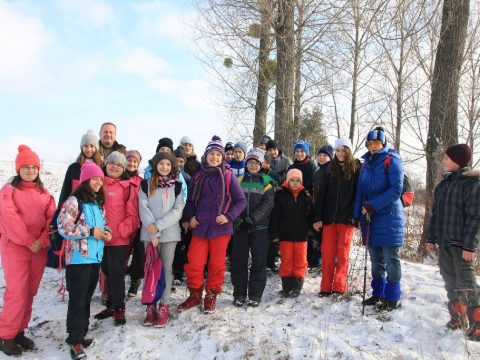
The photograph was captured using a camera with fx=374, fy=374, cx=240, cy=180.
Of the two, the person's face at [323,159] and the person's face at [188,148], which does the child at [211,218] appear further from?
the person's face at [323,159]

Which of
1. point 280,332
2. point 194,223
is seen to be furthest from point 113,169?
point 280,332

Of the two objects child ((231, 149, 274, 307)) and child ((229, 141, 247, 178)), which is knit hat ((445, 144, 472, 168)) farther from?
child ((229, 141, 247, 178))

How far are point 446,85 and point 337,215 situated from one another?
198 inches

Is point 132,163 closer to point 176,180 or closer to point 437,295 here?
point 176,180

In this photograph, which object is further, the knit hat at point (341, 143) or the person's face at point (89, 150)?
the knit hat at point (341, 143)

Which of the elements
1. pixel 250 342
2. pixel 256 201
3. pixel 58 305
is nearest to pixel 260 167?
pixel 256 201

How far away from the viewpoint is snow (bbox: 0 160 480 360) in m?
3.90

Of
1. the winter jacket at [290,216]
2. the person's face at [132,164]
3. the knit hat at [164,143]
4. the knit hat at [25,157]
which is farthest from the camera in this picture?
the knit hat at [164,143]

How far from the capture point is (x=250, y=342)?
13.5 ft

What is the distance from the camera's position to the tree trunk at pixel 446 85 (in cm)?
800

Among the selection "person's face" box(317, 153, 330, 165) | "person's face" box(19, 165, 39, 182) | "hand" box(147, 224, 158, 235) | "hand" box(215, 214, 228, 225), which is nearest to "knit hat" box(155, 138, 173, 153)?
"hand" box(147, 224, 158, 235)

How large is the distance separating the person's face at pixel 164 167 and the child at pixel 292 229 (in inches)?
65.5

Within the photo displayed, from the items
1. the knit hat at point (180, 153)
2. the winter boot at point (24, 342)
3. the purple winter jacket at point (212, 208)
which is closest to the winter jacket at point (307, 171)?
the purple winter jacket at point (212, 208)

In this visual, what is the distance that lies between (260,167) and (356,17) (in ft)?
20.3
